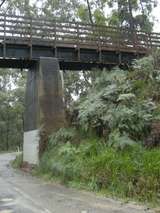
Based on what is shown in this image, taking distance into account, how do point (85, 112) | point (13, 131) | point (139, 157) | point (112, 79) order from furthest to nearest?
point (13, 131) → point (112, 79) → point (85, 112) → point (139, 157)

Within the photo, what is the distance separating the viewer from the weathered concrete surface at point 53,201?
979 cm

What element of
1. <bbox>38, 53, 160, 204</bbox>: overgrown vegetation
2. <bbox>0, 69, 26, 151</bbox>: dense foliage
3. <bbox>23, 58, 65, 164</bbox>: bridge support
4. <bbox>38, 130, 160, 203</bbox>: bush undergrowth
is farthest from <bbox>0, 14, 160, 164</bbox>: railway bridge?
<bbox>0, 69, 26, 151</bbox>: dense foliage

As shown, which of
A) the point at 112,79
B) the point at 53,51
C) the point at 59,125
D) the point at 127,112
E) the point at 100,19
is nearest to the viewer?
the point at 127,112

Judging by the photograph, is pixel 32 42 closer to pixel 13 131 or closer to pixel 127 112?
pixel 127 112

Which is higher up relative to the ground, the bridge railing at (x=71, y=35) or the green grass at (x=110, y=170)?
the bridge railing at (x=71, y=35)

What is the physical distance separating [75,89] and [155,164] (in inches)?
1042

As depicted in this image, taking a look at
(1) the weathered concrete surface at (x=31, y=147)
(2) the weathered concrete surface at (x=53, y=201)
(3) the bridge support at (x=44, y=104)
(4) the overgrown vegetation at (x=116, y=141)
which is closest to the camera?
(2) the weathered concrete surface at (x=53, y=201)

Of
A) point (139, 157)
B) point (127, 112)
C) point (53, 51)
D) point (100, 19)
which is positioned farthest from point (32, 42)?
point (100, 19)

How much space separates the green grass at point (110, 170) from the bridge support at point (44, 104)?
149 inches

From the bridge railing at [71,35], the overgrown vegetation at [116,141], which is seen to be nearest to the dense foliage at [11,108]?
the bridge railing at [71,35]

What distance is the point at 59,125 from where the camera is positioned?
19719 mm

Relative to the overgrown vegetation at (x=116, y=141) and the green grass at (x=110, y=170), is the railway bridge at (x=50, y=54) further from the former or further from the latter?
the green grass at (x=110, y=170)

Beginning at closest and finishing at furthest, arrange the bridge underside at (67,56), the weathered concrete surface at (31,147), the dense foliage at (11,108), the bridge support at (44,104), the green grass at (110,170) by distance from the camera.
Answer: the green grass at (110,170)
the weathered concrete surface at (31,147)
the bridge support at (44,104)
the bridge underside at (67,56)
the dense foliage at (11,108)

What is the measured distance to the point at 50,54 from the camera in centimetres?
2147
